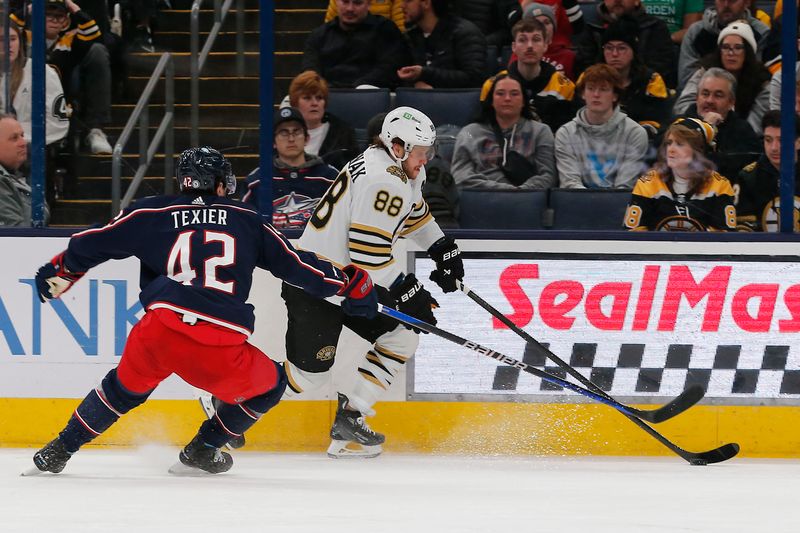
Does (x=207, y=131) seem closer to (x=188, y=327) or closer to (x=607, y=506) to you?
(x=188, y=327)

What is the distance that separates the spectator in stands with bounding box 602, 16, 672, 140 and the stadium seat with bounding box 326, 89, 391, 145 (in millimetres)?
1066

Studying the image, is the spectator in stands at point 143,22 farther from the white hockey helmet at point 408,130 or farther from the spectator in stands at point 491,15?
the white hockey helmet at point 408,130

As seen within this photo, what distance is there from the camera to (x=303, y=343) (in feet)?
17.0

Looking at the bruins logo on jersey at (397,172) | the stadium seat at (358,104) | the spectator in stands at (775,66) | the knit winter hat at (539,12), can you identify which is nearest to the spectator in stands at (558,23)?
the knit winter hat at (539,12)

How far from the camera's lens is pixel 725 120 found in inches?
229

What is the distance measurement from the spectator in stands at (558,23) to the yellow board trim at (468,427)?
1899 millimetres

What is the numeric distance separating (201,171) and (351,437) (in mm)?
1277

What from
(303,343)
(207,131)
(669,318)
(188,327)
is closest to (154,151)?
(207,131)

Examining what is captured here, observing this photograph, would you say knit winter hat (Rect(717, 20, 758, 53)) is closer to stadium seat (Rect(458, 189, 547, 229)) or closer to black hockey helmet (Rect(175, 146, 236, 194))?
stadium seat (Rect(458, 189, 547, 229))

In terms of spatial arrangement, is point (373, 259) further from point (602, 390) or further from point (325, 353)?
point (602, 390)


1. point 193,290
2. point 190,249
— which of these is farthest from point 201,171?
Answer: point 193,290

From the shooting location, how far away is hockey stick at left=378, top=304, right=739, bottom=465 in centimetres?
502

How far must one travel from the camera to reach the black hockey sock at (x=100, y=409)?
4578 millimetres

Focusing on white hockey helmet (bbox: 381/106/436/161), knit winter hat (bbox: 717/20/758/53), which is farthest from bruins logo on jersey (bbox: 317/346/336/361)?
knit winter hat (bbox: 717/20/758/53)
